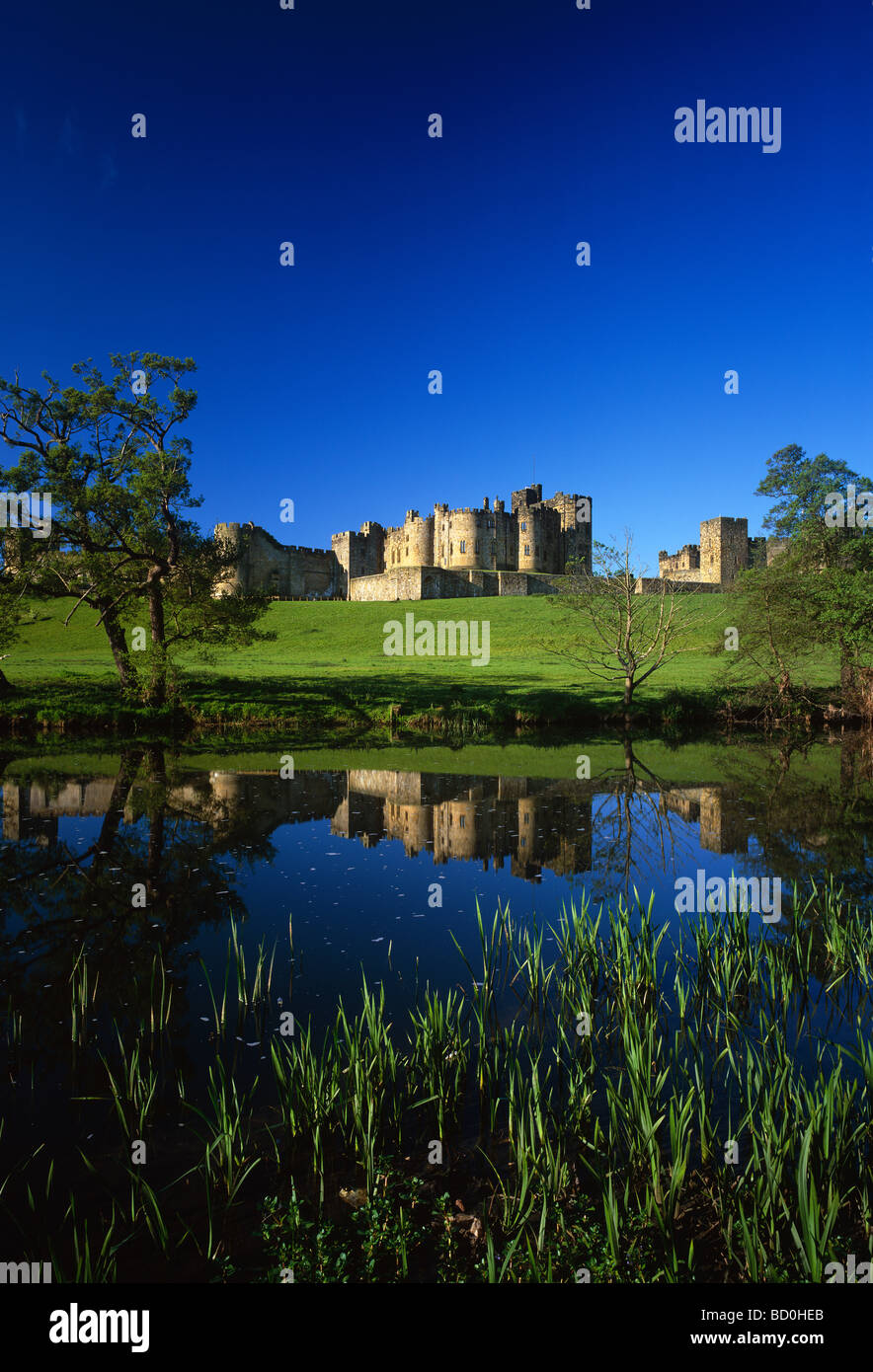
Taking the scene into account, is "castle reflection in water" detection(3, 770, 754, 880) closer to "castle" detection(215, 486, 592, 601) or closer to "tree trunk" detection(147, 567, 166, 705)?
"tree trunk" detection(147, 567, 166, 705)

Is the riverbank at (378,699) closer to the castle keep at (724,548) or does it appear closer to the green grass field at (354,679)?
the green grass field at (354,679)

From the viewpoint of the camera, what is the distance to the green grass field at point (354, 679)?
1057 inches

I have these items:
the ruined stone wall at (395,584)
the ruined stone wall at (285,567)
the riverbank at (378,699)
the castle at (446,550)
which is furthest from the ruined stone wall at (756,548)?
the ruined stone wall at (285,567)

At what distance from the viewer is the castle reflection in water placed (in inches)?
441

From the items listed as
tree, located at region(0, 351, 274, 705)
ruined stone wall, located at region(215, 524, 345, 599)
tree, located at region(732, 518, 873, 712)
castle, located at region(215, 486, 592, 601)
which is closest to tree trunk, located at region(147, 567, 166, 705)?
tree, located at region(0, 351, 274, 705)

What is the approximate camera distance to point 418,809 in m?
13.9

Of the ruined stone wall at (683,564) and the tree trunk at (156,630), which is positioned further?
the ruined stone wall at (683,564)

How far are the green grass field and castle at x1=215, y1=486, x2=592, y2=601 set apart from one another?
2874 cm

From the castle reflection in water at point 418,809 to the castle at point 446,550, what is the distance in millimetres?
59697

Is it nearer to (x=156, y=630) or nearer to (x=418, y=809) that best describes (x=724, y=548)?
(x=156, y=630)

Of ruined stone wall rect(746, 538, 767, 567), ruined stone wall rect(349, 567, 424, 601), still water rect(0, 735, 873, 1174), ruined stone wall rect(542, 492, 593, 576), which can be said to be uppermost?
ruined stone wall rect(542, 492, 593, 576)

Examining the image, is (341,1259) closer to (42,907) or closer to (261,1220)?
(261,1220)

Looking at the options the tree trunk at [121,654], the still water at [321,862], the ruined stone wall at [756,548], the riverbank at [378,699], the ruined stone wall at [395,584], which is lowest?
the still water at [321,862]
